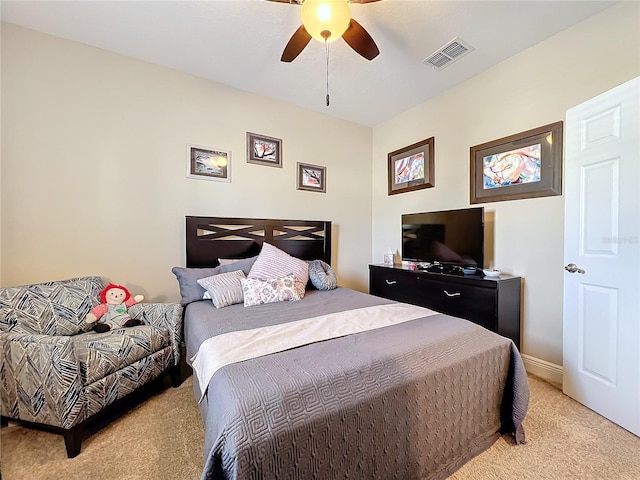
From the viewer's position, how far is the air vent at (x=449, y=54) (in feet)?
7.56

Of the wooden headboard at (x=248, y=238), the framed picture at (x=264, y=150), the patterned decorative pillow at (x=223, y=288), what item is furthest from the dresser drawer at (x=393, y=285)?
the framed picture at (x=264, y=150)

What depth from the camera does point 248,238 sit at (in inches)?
122

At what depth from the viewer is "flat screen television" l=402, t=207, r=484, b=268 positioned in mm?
2549

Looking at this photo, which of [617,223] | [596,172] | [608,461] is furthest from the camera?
[596,172]

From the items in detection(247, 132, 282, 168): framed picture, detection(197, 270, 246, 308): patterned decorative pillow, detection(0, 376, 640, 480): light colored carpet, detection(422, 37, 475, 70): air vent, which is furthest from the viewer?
detection(247, 132, 282, 168): framed picture

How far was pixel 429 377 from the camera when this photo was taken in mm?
1236

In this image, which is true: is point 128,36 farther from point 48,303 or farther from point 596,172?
point 596,172

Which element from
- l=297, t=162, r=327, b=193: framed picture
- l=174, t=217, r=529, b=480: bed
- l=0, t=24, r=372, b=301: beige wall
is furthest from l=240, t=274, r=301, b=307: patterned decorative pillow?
l=297, t=162, r=327, b=193: framed picture

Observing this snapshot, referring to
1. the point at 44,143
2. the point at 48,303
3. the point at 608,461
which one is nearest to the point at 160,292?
the point at 48,303

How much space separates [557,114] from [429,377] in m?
2.43

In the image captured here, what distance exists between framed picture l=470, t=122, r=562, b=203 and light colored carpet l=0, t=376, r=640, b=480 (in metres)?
1.70

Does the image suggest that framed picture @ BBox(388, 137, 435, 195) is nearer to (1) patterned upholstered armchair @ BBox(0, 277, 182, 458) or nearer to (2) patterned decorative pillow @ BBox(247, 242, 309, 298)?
(2) patterned decorative pillow @ BBox(247, 242, 309, 298)

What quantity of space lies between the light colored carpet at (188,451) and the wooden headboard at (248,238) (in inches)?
57.4

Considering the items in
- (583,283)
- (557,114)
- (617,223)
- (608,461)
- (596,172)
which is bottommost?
(608,461)
